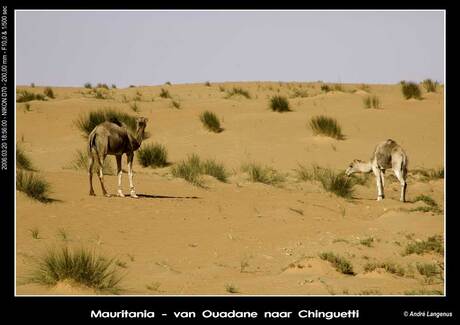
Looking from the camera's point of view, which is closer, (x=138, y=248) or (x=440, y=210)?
(x=138, y=248)

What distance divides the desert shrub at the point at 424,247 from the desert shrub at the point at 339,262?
1.53 metres

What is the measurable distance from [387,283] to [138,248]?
4.26m

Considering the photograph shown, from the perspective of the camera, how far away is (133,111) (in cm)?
3291

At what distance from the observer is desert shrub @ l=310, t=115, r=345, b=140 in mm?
27500

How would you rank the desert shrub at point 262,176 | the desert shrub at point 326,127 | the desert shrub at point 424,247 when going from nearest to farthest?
1. the desert shrub at point 424,247
2. the desert shrub at point 262,176
3. the desert shrub at point 326,127

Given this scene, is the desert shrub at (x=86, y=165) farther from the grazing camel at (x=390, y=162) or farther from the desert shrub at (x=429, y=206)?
the desert shrub at (x=429, y=206)

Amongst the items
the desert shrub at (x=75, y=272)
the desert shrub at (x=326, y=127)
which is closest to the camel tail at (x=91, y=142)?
the desert shrub at (x=75, y=272)

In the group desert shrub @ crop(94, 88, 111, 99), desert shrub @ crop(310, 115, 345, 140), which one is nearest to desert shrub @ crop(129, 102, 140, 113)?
desert shrub @ crop(94, 88, 111, 99)

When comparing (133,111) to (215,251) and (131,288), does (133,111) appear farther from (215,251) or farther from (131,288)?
(131,288)

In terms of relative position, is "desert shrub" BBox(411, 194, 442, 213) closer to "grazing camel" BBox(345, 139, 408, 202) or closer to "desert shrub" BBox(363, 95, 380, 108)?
"grazing camel" BBox(345, 139, 408, 202)

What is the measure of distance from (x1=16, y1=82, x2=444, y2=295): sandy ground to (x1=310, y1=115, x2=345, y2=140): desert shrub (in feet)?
1.42

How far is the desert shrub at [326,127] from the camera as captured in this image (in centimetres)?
2750

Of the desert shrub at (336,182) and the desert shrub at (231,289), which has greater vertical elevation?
the desert shrub at (336,182)
